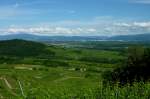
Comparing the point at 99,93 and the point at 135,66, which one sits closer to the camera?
the point at 99,93

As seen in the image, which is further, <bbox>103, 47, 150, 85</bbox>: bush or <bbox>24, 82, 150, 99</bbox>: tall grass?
<bbox>103, 47, 150, 85</bbox>: bush

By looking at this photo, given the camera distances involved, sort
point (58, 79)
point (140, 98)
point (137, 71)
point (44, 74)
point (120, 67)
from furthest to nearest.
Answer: point (44, 74), point (58, 79), point (120, 67), point (137, 71), point (140, 98)

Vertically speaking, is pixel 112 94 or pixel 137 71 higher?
pixel 112 94

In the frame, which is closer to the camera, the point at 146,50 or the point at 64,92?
the point at 64,92

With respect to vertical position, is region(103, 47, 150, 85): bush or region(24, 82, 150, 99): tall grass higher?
region(24, 82, 150, 99): tall grass

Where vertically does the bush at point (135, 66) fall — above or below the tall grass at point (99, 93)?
below

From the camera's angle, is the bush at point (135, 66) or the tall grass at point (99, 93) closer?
the tall grass at point (99, 93)

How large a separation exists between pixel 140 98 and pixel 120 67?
150ft

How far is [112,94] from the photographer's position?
13.3m

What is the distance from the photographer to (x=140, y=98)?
13102mm

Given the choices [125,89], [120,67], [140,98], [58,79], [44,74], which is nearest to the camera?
[140,98]

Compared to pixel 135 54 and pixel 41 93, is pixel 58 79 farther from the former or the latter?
pixel 41 93

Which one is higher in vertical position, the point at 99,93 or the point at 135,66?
the point at 99,93

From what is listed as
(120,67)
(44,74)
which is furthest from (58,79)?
(120,67)
